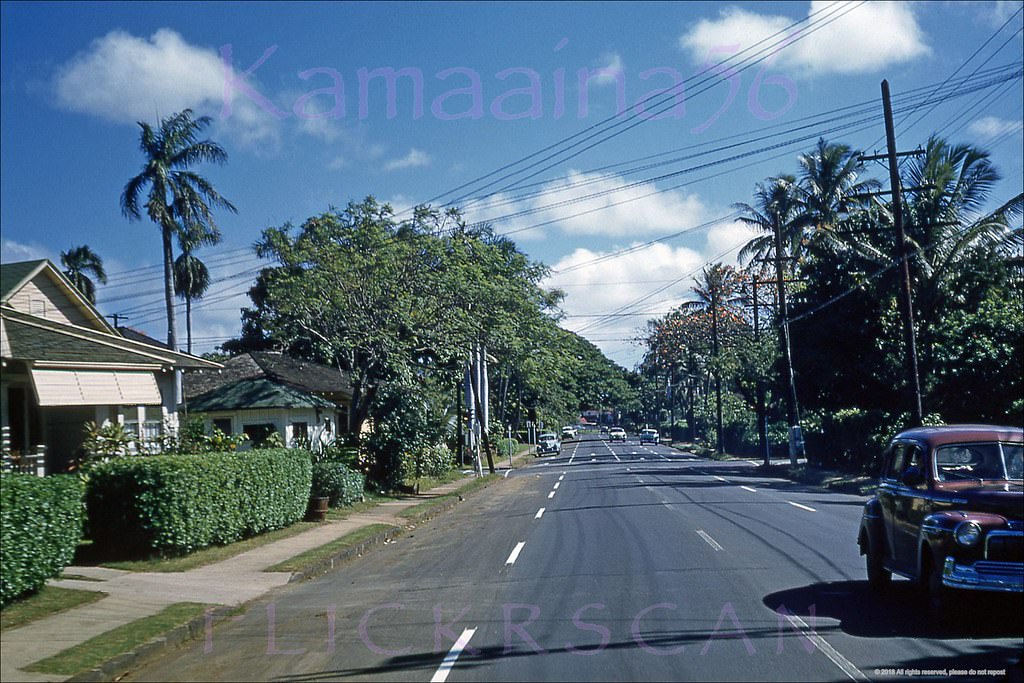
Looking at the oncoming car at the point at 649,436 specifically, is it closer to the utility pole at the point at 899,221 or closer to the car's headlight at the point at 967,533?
the utility pole at the point at 899,221

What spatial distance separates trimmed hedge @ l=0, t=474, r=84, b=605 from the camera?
1053 cm

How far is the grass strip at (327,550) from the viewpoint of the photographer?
1473 centimetres

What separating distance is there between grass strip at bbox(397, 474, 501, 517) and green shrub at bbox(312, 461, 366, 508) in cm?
152

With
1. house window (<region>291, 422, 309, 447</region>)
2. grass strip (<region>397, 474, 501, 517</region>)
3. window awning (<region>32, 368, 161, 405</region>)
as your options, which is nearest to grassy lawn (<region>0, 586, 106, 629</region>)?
window awning (<region>32, 368, 161, 405</region>)

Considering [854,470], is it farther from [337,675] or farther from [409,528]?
[337,675]

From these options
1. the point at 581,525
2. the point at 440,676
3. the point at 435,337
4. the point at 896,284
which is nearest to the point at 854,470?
the point at 896,284

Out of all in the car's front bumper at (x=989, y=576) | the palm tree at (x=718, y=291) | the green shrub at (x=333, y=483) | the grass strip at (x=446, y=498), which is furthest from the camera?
the palm tree at (x=718, y=291)

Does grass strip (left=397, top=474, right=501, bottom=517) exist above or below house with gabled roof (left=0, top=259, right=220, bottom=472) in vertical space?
below

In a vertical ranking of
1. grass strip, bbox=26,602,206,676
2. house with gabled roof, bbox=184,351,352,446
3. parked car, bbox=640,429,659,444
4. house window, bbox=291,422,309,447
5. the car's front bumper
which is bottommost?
parked car, bbox=640,429,659,444

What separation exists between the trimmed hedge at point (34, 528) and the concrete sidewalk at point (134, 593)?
63cm

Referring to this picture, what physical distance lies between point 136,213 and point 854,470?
29.3 metres

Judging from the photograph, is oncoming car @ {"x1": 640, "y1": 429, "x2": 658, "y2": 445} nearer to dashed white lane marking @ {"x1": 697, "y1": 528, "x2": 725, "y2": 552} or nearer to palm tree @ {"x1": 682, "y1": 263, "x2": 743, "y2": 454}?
palm tree @ {"x1": 682, "y1": 263, "x2": 743, "y2": 454}

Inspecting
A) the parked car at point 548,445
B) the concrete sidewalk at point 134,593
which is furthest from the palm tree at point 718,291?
the concrete sidewalk at point 134,593

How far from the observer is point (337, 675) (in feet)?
26.2
